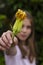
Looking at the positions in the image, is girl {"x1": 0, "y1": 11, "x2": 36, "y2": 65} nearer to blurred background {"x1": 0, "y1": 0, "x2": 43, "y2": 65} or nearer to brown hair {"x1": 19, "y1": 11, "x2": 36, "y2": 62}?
A: brown hair {"x1": 19, "y1": 11, "x2": 36, "y2": 62}

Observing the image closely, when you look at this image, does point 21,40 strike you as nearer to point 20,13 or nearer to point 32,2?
point 32,2

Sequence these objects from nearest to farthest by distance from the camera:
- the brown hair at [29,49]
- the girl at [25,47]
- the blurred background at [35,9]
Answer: the girl at [25,47], the brown hair at [29,49], the blurred background at [35,9]

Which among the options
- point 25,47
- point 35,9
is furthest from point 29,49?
point 35,9

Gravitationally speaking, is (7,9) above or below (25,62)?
above

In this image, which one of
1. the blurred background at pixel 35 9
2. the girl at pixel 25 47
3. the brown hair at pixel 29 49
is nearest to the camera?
the girl at pixel 25 47

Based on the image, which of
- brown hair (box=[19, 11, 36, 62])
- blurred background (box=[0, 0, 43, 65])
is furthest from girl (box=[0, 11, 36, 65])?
blurred background (box=[0, 0, 43, 65])

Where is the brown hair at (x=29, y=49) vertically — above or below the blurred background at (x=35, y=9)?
below

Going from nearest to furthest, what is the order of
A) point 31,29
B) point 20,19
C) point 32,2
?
point 20,19 < point 31,29 < point 32,2

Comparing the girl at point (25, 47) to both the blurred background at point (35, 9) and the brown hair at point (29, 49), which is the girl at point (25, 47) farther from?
the blurred background at point (35, 9)

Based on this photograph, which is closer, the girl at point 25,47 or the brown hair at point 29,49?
the girl at point 25,47

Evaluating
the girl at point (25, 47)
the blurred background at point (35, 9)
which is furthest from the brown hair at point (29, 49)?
the blurred background at point (35, 9)

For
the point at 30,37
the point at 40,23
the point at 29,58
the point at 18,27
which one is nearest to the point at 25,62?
the point at 29,58
